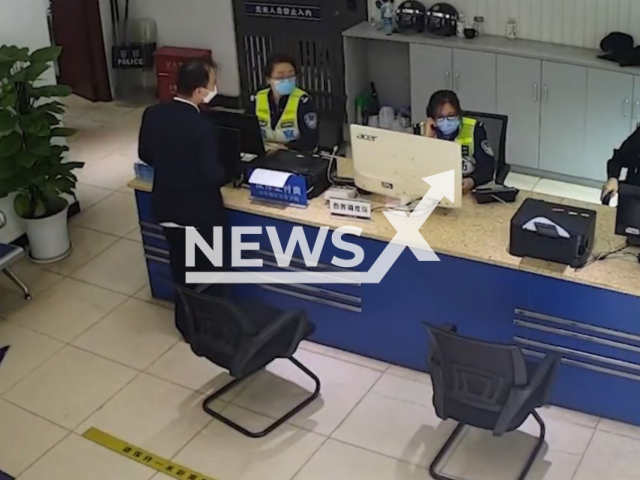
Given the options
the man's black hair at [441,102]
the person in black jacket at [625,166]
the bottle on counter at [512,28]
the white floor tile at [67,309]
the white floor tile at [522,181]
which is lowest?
the white floor tile at [67,309]

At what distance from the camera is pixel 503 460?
13.4 ft

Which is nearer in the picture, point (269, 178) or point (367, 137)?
point (367, 137)

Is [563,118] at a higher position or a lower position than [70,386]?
higher

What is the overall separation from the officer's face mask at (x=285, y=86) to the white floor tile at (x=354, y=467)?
206cm

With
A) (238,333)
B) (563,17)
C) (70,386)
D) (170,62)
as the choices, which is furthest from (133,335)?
(170,62)

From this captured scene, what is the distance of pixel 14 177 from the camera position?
5547mm

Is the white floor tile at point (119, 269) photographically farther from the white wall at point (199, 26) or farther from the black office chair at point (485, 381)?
the white wall at point (199, 26)

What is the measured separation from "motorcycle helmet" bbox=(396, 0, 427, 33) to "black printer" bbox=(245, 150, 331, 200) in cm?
233

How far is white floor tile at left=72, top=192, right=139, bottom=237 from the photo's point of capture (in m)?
6.44

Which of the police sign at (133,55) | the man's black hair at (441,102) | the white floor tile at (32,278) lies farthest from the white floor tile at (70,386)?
the police sign at (133,55)

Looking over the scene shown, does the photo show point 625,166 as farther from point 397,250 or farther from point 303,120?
point 303,120

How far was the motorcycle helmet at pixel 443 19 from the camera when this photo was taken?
264 inches

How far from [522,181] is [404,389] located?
8.43 feet

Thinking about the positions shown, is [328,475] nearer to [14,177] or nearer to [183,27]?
[14,177]
